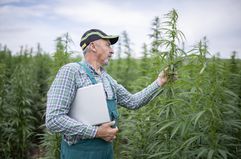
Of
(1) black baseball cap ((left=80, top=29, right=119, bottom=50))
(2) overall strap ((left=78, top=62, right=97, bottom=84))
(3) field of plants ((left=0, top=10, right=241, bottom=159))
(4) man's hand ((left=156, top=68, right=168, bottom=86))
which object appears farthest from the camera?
(4) man's hand ((left=156, top=68, right=168, bottom=86))

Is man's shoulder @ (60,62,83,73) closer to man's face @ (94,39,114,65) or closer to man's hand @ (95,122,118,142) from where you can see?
man's face @ (94,39,114,65)

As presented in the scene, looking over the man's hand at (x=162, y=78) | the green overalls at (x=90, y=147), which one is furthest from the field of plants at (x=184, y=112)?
the green overalls at (x=90, y=147)

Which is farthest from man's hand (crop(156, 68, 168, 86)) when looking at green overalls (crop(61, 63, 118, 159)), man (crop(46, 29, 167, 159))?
green overalls (crop(61, 63, 118, 159))

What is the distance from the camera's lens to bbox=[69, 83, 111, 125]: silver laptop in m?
2.93

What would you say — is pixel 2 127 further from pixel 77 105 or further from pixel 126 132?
pixel 77 105

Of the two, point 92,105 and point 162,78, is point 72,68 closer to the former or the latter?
point 92,105

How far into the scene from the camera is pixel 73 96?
297 centimetres

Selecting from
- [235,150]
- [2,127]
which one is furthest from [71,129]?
[2,127]

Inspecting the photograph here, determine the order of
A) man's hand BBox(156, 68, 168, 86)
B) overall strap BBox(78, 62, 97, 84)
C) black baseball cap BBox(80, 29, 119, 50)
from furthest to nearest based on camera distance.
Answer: man's hand BBox(156, 68, 168, 86)
black baseball cap BBox(80, 29, 119, 50)
overall strap BBox(78, 62, 97, 84)

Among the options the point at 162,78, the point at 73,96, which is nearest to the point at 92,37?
the point at 73,96

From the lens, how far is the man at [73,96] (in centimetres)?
288

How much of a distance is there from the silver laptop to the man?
6 cm

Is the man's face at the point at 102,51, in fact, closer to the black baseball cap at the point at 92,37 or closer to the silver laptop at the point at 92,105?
the black baseball cap at the point at 92,37

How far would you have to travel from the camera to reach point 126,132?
13.8 feet
